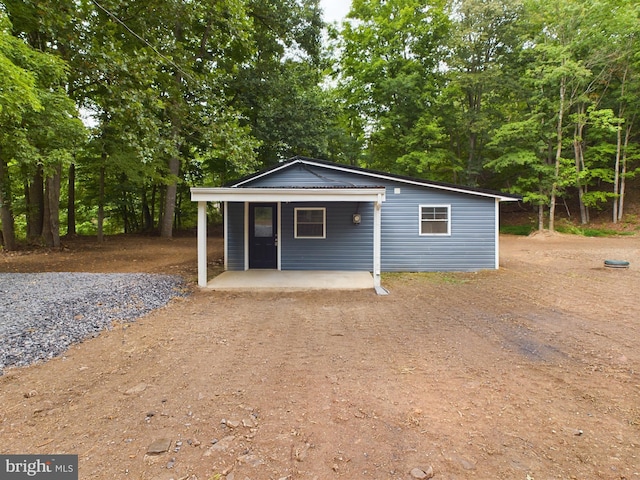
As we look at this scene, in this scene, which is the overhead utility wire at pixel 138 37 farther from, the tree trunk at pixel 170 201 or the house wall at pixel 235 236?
the tree trunk at pixel 170 201

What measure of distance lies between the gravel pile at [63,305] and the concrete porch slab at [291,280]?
1047mm

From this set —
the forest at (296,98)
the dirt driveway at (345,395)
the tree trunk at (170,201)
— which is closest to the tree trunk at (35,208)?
the forest at (296,98)

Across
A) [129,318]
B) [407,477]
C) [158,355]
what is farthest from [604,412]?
[129,318]

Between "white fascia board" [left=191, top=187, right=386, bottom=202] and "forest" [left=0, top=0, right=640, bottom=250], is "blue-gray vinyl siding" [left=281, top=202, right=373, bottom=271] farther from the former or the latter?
"forest" [left=0, top=0, right=640, bottom=250]

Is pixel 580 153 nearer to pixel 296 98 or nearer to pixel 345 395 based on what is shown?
pixel 296 98

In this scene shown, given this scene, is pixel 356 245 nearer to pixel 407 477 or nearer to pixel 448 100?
pixel 407 477

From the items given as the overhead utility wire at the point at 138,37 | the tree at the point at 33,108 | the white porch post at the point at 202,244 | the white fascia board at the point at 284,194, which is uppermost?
the overhead utility wire at the point at 138,37

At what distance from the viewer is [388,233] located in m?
8.89

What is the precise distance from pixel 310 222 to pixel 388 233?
218cm

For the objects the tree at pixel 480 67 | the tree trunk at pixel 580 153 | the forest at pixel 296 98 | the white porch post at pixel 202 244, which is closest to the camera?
the white porch post at pixel 202 244

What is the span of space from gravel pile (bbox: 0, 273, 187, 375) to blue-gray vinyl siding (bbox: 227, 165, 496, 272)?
9.44 feet

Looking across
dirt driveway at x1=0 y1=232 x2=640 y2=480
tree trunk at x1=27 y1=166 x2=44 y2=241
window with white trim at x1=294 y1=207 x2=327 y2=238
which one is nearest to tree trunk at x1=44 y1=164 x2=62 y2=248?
tree trunk at x1=27 y1=166 x2=44 y2=241

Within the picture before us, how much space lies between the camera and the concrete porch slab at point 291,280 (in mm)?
7016
